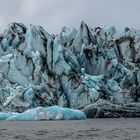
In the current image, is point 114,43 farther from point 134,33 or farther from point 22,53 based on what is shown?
point 22,53

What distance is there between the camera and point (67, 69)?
46.9 m

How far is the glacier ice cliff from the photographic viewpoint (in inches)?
1775

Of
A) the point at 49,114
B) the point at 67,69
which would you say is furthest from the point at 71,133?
the point at 67,69

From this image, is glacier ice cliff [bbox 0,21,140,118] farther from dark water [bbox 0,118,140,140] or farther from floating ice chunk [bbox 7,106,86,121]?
dark water [bbox 0,118,140,140]

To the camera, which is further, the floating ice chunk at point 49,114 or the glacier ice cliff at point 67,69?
the glacier ice cliff at point 67,69

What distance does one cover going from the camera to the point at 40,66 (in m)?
46.2

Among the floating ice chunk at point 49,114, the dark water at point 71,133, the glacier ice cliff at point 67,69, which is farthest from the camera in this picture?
the glacier ice cliff at point 67,69

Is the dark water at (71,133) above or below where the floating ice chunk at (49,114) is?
below

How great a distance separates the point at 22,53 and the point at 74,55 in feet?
23.5

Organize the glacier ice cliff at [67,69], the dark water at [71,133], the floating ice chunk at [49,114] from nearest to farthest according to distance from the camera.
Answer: the dark water at [71,133], the floating ice chunk at [49,114], the glacier ice cliff at [67,69]

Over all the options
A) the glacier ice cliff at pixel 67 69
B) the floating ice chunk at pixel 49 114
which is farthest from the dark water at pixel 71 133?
the glacier ice cliff at pixel 67 69

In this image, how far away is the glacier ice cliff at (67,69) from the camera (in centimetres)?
4509

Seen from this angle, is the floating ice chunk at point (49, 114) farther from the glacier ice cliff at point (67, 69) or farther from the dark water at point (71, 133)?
the dark water at point (71, 133)

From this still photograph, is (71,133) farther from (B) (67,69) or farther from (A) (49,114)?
(B) (67,69)
